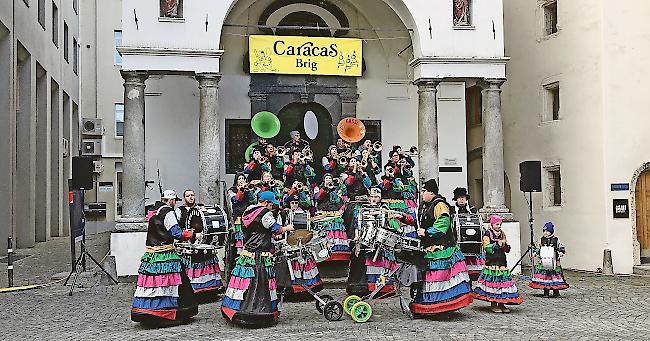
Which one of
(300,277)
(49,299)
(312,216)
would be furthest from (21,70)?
(300,277)

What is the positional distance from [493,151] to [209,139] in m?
6.05

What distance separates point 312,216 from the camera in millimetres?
13578

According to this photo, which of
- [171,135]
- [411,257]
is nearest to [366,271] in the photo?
[411,257]

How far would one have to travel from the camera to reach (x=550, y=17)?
20.3 meters

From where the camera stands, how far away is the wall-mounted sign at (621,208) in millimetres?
17844

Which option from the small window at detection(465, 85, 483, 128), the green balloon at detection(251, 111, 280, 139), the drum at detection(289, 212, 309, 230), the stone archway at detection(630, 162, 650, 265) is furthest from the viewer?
the small window at detection(465, 85, 483, 128)

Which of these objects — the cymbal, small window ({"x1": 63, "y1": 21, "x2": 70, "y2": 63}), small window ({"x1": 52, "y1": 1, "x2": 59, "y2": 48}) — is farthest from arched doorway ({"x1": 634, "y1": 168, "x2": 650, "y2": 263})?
small window ({"x1": 63, "y1": 21, "x2": 70, "y2": 63})

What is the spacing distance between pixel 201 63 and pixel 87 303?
Result: 5.32 metres

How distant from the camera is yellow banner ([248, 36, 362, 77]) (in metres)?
16.7

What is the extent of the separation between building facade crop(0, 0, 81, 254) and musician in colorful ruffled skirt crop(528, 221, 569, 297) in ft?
51.3

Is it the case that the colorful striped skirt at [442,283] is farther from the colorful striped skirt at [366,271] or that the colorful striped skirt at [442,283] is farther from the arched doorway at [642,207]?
the arched doorway at [642,207]

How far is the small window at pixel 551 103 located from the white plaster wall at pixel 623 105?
1.97m

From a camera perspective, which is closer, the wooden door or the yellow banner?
the yellow banner

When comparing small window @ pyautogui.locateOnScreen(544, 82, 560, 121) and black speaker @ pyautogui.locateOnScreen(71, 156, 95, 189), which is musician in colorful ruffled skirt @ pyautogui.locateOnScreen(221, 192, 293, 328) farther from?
small window @ pyautogui.locateOnScreen(544, 82, 560, 121)
